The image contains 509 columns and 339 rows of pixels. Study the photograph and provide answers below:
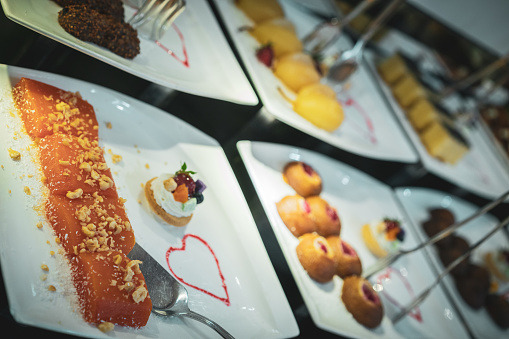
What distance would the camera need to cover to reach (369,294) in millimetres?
1752

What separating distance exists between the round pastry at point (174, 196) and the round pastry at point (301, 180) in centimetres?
63

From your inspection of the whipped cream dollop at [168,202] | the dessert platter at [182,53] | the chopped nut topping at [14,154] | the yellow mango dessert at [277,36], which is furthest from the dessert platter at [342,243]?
the chopped nut topping at [14,154]

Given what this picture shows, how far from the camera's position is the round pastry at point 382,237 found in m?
2.13

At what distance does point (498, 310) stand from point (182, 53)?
253 centimetres

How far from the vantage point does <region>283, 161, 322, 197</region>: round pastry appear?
1.92m

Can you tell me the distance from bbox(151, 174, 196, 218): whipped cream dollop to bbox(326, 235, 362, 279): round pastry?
75 cm

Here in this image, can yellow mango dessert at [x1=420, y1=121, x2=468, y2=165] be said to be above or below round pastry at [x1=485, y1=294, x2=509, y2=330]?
above

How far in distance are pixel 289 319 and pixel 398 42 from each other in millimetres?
3332

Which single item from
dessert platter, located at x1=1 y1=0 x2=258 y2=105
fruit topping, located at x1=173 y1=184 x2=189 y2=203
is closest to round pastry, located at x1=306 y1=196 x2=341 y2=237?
dessert platter, located at x1=1 y1=0 x2=258 y2=105

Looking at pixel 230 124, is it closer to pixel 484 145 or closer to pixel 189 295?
pixel 189 295

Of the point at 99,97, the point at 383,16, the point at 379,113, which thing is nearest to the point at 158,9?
the point at 99,97

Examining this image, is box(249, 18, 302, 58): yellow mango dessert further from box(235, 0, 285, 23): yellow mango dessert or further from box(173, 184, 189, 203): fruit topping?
box(173, 184, 189, 203): fruit topping

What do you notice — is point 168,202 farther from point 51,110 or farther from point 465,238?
point 465,238

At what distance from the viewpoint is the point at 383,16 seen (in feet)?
8.24
